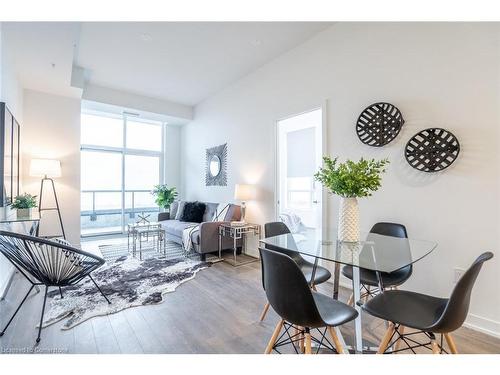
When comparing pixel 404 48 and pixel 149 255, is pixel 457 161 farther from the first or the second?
pixel 149 255

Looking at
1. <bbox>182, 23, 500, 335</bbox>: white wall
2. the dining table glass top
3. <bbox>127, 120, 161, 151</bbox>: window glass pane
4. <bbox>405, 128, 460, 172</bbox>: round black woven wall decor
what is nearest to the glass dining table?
the dining table glass top

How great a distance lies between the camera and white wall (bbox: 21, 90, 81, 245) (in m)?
4.18

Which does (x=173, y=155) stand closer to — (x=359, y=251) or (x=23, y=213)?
(x=23, y=213)

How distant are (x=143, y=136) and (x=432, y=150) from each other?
19.8 ft

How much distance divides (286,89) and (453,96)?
2.04 metres

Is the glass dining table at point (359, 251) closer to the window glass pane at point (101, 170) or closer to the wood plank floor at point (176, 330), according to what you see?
the wood plank floor at point (176, 330)

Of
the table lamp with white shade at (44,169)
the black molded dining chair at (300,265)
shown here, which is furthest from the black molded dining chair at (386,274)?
the table lamp with white shade at (44,169)

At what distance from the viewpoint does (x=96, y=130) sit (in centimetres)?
568

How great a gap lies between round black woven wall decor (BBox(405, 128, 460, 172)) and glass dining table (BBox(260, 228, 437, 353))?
2.44 ft

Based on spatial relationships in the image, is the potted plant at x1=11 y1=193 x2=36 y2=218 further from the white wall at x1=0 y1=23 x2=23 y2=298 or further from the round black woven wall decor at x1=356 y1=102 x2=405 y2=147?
the round black woven wall decor at x1=356 y1=102 x2=405 y2=147

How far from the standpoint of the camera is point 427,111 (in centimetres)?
229

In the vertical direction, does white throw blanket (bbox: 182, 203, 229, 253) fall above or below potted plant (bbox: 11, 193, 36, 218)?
below

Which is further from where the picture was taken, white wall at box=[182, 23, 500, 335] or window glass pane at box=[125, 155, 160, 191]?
window glass pane at box=[125, 155, 160, 191]
